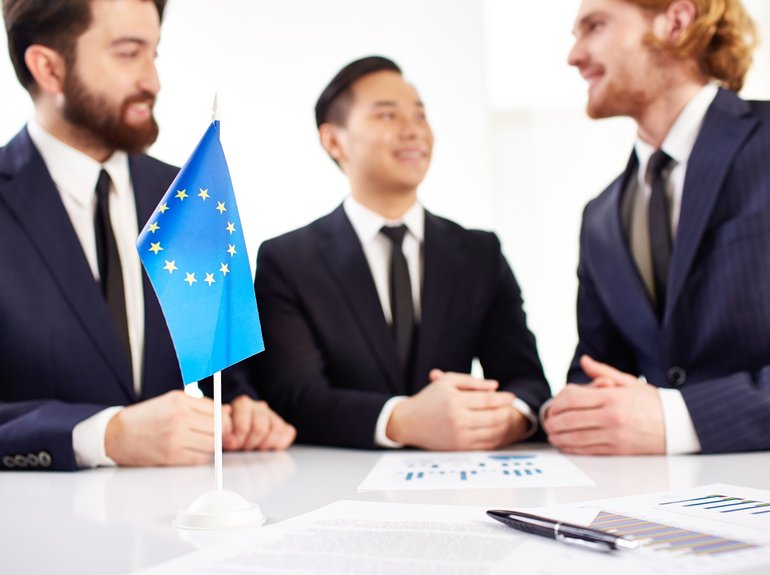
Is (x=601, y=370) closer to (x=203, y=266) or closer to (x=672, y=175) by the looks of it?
(x=672, y=175)

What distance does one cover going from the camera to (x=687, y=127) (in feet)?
7.34

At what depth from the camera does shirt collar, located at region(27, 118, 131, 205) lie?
6.84ft

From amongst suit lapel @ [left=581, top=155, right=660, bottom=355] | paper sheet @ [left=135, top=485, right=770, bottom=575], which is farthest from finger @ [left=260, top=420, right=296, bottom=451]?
suit lapel @ [left=581, top=155, right=660, bottom=355]

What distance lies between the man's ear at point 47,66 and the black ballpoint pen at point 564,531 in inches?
74.8

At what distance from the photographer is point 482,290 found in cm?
247

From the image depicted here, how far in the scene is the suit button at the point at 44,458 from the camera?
1634 millimetres

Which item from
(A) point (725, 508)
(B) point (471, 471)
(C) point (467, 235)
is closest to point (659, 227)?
(C) point (467, 235)

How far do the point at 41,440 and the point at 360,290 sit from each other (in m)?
1.04

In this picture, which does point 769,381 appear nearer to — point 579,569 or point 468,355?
point 468,355

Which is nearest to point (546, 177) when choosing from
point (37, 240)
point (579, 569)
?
point (37, 240)

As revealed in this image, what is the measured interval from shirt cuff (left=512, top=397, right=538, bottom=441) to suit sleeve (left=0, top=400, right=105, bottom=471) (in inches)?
40.4

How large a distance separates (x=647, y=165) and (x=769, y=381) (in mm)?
811

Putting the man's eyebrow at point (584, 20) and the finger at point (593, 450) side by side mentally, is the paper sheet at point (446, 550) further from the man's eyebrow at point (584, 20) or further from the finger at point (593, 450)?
the man's eyebrow at point (584, 20)

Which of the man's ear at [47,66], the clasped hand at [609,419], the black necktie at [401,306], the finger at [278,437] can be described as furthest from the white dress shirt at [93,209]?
the clasped hand at [609,419]
